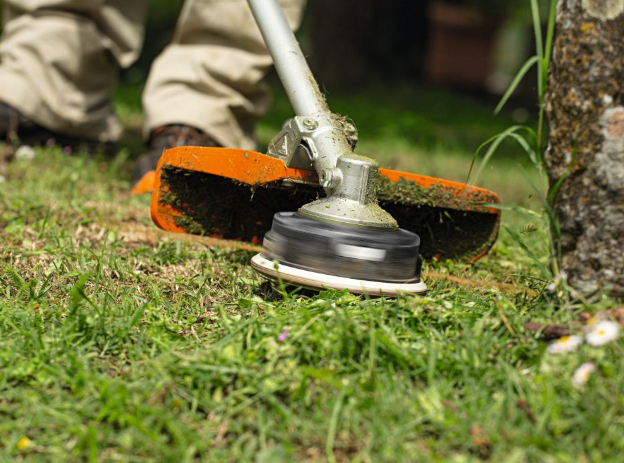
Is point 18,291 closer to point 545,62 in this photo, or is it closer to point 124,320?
point 124,320

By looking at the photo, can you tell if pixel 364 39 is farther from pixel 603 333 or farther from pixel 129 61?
pixel 603 333

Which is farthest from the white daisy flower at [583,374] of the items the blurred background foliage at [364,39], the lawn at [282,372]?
the blurred background foliage at [364,39]

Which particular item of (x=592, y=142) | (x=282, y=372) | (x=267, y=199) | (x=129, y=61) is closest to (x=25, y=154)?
(x=129, y=61)

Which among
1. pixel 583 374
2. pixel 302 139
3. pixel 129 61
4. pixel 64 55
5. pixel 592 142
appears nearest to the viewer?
pixel 583 374

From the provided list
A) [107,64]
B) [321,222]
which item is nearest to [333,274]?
[321,222]

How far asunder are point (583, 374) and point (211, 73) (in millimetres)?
2246

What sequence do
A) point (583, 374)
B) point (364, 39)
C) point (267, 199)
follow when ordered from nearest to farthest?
point (583, 374) < point (267, 199) < point (364, 39)

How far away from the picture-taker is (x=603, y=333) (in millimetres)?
1182

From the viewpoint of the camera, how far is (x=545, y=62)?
1520mm

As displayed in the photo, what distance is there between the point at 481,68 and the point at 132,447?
12285 mm

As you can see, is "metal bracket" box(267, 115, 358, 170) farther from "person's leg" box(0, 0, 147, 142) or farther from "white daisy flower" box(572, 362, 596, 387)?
"person's leg" box(0, 0, 147, 142)

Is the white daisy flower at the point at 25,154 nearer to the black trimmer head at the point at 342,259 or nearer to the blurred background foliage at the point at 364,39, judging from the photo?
the black trimmer head at the point at 342,259

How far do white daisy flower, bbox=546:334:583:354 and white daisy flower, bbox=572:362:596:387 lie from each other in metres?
0.05

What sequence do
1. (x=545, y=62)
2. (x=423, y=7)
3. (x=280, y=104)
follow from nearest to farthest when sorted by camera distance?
(x=545, y=62) → (x=280, y=104) → (x=423, y=7)
